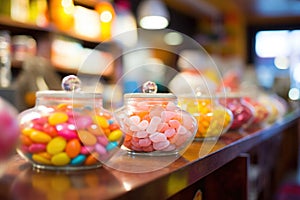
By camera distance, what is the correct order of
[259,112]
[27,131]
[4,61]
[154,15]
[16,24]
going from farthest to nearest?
[154,15], [16,24], [4,61], [259,112], [27,131]

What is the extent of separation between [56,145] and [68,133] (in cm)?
3

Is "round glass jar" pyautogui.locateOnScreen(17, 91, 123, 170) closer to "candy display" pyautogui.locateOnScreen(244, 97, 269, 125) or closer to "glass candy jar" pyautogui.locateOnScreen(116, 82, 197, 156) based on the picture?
"glass candy jar" pyautogui.locateOnScreen(116, 82, 197, 156)

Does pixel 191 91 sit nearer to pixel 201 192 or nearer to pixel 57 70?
pixel 201 192

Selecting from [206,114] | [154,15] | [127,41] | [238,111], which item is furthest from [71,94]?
[154,15]

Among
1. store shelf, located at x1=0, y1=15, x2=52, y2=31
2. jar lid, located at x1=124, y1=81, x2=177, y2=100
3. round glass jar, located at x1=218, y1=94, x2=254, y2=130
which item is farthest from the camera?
store shelf, located at x1=0, y1=15, x2=52, y2=31

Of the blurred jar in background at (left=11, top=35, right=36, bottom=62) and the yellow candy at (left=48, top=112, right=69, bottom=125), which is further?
the blurred jar in background at (left=11, top=35, right=36, bottom=62)

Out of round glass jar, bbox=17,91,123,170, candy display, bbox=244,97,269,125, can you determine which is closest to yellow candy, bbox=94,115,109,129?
round glass jar, bbox=17,91,123,170

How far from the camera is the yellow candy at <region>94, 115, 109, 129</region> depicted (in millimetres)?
799

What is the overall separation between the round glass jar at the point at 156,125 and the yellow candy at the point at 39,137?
0.68 feet

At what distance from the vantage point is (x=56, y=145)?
74 centimetres

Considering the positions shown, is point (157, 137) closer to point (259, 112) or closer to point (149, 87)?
point (149, 87)

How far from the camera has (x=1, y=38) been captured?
3.09 m

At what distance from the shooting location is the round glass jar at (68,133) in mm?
745

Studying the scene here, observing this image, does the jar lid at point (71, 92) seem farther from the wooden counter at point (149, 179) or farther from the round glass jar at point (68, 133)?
the wooden counter at point (149, 179)
